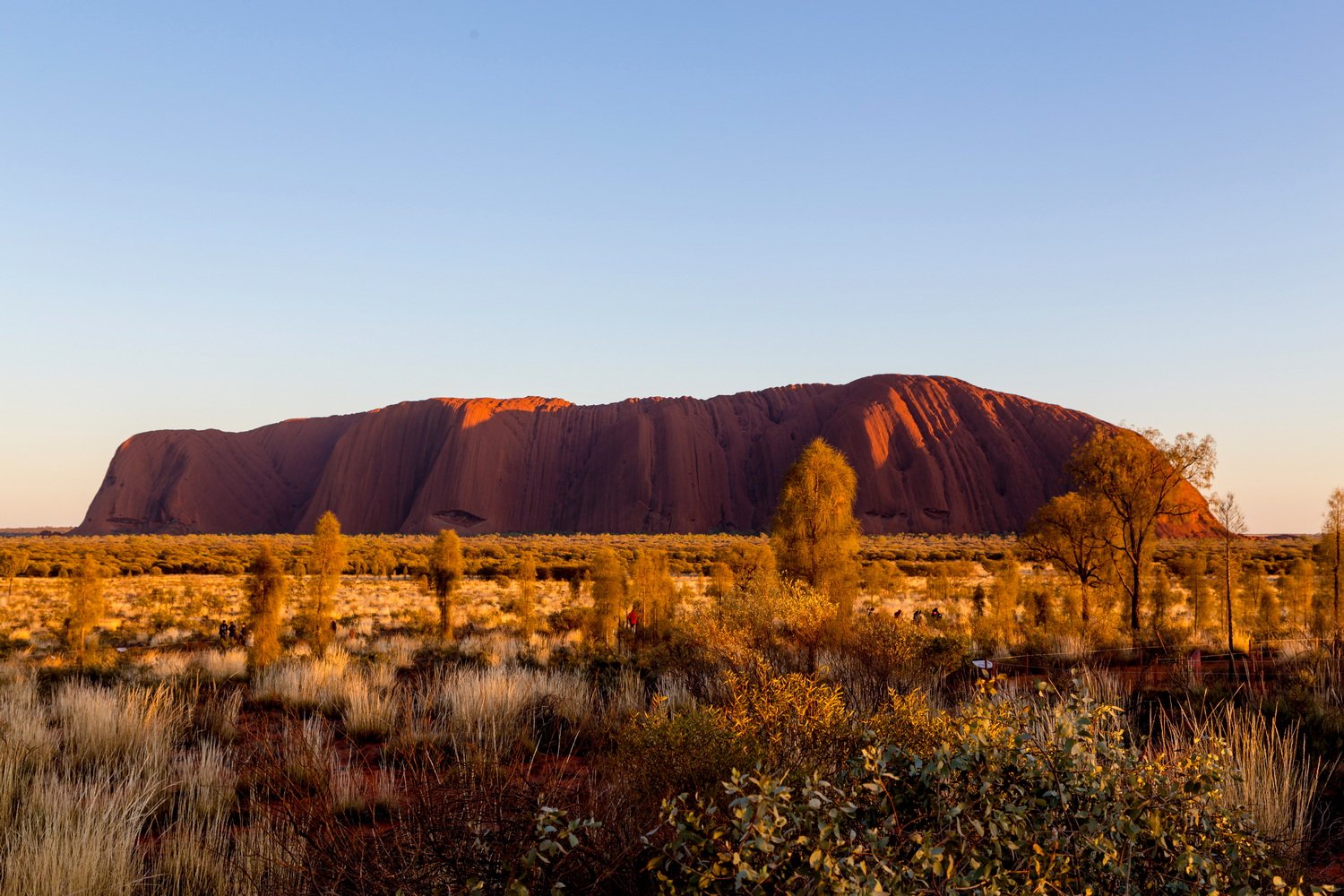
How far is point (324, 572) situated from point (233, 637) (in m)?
5.81

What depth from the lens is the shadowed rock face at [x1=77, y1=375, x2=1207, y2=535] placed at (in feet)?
326

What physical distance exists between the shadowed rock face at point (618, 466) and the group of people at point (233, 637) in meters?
81.9

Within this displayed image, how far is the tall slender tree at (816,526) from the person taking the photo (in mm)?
19516

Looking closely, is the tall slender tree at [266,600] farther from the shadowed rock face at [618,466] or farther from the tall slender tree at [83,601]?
the shadowed rock face at [618,466]

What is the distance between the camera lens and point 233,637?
20672 millimetres

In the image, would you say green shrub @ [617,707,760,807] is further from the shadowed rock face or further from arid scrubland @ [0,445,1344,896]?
the shadowed rock face

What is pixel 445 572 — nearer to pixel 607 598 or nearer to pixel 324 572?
pixel 324 572

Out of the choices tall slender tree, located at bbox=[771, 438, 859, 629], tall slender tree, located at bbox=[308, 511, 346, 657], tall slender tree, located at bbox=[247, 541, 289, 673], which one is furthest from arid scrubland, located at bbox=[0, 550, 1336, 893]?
tall slender tree, located at bbox=[771, 438, 859, 629]

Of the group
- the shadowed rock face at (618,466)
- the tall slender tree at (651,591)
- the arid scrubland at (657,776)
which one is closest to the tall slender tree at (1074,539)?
the arid scrubland at (657,776)

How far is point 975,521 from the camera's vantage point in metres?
96.2

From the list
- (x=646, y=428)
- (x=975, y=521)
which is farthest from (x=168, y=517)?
(x=975, y=521)

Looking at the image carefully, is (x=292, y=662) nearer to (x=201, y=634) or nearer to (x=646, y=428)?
(x=201, y=634)

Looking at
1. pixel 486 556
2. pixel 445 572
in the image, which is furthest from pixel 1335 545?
pixel 486 556

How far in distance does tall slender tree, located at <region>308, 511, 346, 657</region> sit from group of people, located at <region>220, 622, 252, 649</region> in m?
2.82
